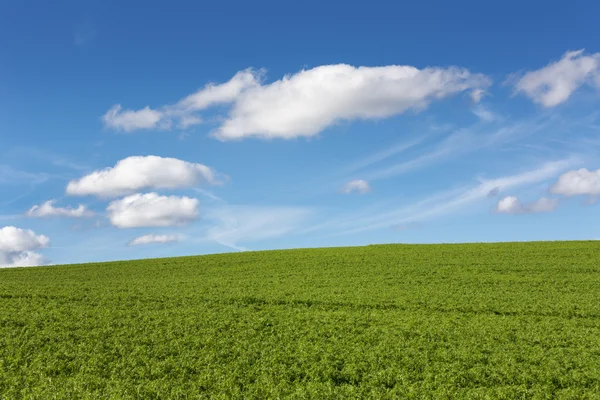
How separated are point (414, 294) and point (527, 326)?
24.0 ft

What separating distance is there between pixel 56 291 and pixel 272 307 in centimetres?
1392

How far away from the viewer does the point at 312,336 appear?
18.4 metres

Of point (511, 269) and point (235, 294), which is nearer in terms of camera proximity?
point (235, 294)

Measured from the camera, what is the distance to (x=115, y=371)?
15.1 m

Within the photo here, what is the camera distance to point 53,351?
55.9 ft

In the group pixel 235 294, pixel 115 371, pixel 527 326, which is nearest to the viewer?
pixel 115 371

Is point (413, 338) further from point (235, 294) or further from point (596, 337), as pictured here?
point (235, 294)

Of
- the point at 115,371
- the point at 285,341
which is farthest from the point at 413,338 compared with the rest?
the point at 115,371

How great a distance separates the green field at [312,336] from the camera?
553 inches

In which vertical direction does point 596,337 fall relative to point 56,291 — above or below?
below

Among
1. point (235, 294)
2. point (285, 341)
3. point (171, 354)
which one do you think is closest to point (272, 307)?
point (235, 294)

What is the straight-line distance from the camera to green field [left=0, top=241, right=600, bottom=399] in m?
14.0

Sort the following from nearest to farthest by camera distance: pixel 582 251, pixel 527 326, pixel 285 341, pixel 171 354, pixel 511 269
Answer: pixel 171 354 → pixel 285 341 → pixel 527 326 → pixel 511 269 → pixel 582 251

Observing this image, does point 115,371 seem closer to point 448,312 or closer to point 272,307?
point 272,307
